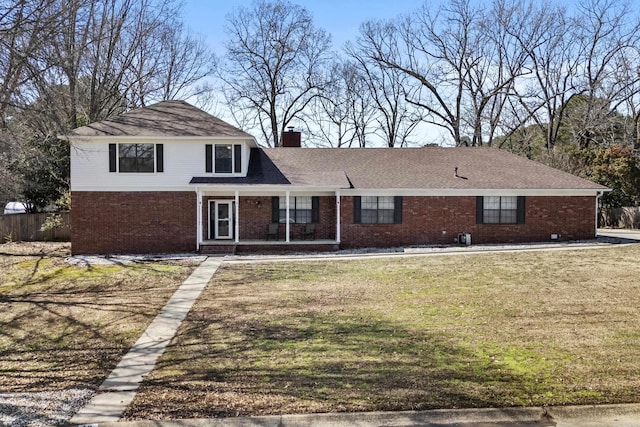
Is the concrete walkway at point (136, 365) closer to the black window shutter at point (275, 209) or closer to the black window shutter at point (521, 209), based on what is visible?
the black window shutter at point (275, 209)

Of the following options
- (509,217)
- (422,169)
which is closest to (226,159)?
(422,169)

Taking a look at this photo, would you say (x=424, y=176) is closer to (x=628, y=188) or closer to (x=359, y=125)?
(x=628, y=188)

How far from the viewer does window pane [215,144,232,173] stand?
67.0 feet

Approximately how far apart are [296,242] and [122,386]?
44.8ft

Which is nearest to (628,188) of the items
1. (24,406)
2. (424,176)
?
(424,176)

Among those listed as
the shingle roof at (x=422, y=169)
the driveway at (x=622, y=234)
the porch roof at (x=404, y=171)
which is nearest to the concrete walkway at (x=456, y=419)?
the porch roof at (x=404, y=171)

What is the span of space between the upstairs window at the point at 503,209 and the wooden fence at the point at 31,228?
19.8 metres

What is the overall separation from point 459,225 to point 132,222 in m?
12.7

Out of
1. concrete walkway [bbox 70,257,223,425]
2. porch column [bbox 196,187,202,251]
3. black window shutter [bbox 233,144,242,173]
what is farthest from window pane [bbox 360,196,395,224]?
concrete walkway [bbox 70,257,223,425]

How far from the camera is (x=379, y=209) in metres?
20.8

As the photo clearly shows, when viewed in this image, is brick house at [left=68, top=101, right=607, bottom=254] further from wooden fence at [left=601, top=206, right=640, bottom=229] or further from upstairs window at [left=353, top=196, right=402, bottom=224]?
wooden fence at [left=601, top=206, right=640, bottom=229]

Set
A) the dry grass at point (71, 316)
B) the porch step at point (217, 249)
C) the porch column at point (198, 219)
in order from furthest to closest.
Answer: the porch column at point (198, 219) < the porch step at point (217, 249) < the dry grass at point (71, 316)

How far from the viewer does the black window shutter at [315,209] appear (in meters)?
21.1

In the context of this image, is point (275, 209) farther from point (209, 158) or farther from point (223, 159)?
point (209, 158)
